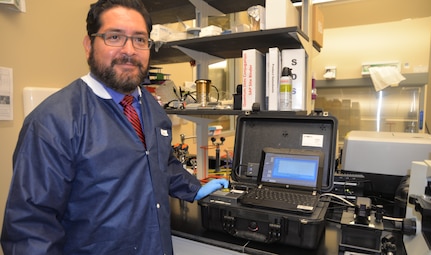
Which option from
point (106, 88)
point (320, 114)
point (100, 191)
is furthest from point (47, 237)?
point (320, 114)

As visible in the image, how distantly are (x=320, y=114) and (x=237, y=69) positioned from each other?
A: 2588 mm

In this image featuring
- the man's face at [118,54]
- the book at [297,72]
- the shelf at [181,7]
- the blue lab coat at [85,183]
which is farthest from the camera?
the shelf at [181,7]

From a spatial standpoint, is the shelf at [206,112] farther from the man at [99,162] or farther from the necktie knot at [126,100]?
the necktie knot at [126,100]

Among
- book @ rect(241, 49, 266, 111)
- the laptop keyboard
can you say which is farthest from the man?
book @ rect(241, 49, 266, 111)

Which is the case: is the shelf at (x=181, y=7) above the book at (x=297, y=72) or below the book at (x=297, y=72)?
above

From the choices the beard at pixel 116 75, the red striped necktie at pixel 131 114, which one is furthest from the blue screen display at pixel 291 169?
the beard at pixel 116 75

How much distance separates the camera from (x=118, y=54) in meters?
1.03

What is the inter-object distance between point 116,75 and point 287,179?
2.79 feet

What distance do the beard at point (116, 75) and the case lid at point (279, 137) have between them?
2.08ft

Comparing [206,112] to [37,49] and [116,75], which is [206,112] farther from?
[37,49]

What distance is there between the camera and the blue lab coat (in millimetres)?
784

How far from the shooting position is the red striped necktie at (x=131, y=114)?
1.07 meters

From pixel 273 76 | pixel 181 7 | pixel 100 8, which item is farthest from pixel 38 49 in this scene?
pixel 273 76

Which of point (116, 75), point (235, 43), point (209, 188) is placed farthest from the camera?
point (235, 43)
